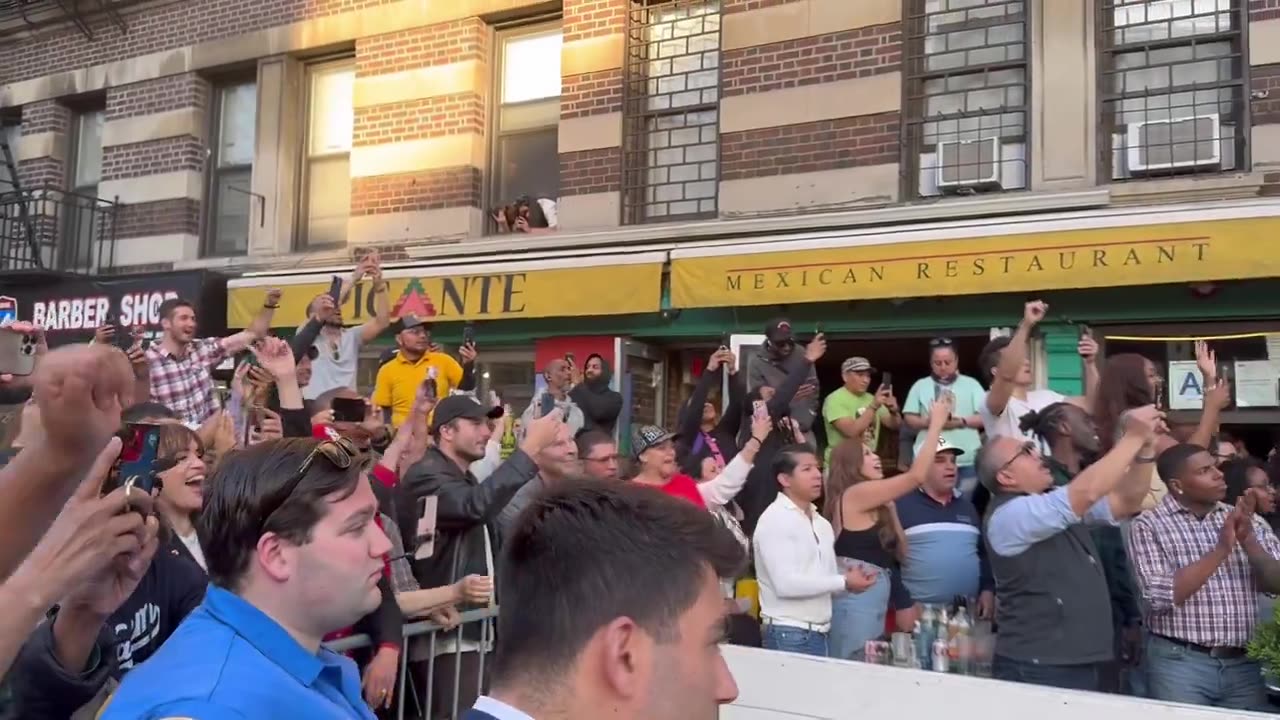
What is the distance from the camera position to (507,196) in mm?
10414

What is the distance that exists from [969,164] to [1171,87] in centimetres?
152

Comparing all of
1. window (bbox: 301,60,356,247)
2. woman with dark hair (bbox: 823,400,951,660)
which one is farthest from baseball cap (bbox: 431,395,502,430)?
window (bbox: 301,60,356,247)

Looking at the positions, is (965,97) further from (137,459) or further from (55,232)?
(55,232)

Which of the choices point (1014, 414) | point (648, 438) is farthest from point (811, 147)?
point (648, 438)

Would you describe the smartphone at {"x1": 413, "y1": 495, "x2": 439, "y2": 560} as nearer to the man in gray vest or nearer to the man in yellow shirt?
the man in gray vest

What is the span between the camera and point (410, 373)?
8148mm

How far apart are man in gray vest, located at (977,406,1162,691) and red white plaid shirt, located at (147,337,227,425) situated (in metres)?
5.07

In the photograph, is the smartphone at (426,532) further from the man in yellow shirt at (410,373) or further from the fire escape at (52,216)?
the fire escape at (52,216)

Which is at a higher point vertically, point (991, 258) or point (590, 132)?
point (590, 132)

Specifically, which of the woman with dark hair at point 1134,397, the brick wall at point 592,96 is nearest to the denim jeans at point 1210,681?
the woman with dark hair at point 1134,397

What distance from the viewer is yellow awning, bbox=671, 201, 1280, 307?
665 centimetres

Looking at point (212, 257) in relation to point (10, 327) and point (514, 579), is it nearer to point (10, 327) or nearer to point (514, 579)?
point (10, 327)

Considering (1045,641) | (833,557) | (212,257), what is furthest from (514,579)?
(212,257)

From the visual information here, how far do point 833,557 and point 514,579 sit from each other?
3870 millimetres
